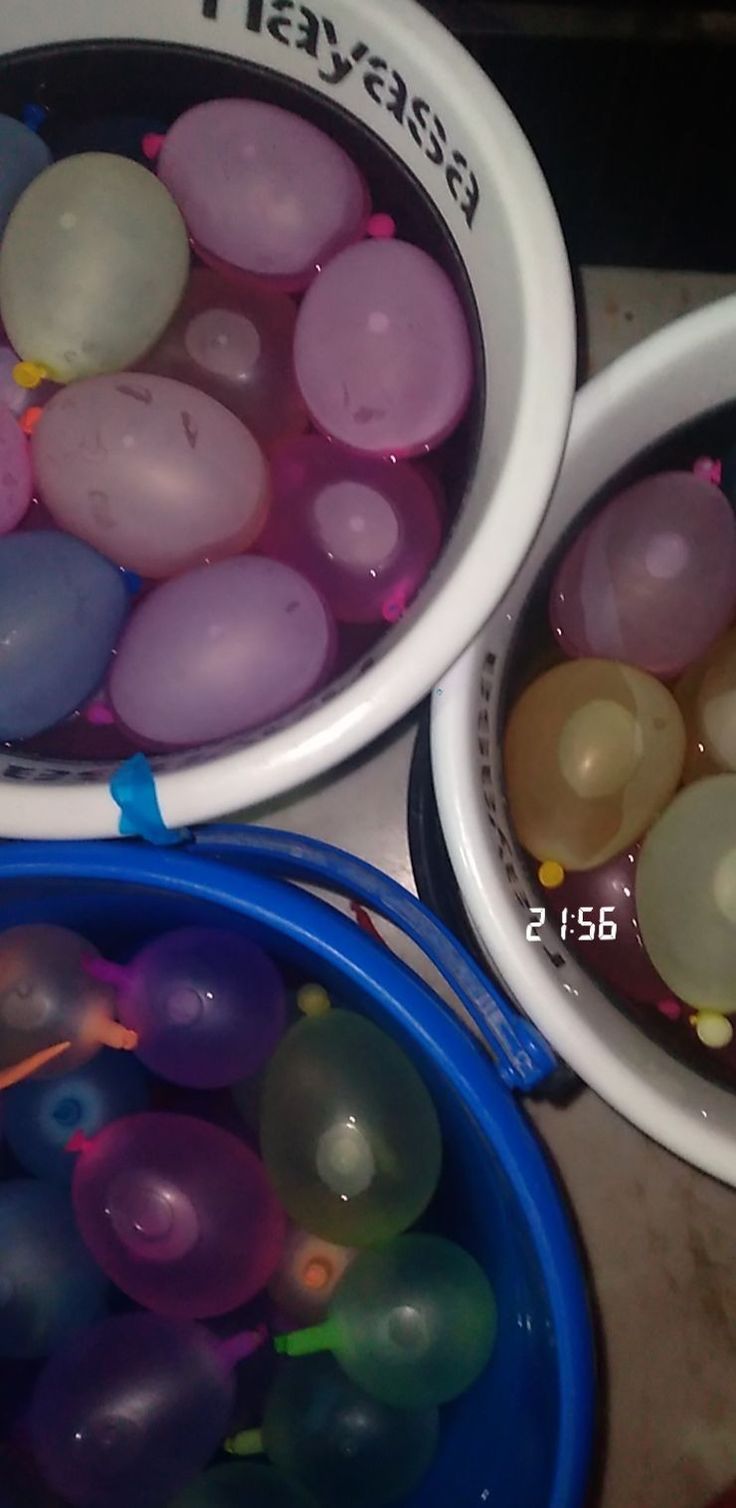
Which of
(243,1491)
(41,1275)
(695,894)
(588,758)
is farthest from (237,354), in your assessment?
(243,1491)

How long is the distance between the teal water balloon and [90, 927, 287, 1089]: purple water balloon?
6.4 inches

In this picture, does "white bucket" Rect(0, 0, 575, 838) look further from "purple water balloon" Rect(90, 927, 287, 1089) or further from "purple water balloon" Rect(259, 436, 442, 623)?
"purple water balloon" Rect(90, 927, 287, 1089)

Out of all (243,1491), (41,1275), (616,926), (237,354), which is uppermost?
(237,354)

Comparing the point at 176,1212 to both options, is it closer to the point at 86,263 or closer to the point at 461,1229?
the point at 461,1229

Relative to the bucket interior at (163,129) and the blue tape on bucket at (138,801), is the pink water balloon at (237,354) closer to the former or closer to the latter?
the bucket interior at (163,129)

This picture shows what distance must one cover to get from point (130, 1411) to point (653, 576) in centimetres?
62

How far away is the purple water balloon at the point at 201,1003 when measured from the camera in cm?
75

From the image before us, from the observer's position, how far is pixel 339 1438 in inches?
30.2

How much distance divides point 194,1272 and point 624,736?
1.43 feet

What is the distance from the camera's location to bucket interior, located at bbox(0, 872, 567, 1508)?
70 centimetres

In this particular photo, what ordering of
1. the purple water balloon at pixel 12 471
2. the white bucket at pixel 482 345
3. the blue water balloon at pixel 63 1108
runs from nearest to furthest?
1. the white bucket at pixel 482 345
2. the purple water balloon at pixel 12 471
3. the blue water balloon at pixel 63 1108

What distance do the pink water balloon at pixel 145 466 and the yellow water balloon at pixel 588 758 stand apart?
23 cm

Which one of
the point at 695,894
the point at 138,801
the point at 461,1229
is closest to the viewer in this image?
the point at 138,801

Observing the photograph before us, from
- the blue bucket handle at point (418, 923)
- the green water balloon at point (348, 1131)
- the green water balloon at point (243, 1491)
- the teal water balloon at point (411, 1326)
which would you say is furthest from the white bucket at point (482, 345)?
the green water balloon at point (243, 1491)
